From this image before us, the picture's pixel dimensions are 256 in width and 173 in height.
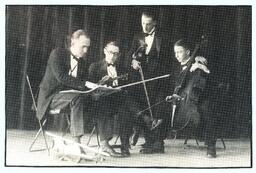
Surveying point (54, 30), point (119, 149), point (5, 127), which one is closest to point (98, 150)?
point (119, 149)

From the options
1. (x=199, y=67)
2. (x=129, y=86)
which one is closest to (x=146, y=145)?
(x=129, y=86)

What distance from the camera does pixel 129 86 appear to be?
369 cm

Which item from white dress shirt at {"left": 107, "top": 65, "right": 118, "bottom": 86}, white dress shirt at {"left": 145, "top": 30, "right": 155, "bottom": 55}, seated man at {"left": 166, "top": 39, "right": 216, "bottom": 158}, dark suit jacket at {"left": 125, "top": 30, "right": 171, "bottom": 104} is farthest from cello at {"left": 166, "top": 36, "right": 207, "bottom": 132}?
white dress shirt at {"left": 107, "top": 65, "right": 118, "bottom": 86}

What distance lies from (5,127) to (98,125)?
724 mm

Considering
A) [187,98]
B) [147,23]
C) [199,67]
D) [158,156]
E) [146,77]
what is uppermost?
[147,23]

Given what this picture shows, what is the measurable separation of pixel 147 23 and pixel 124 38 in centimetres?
21

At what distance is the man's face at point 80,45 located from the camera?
3699 millimetres

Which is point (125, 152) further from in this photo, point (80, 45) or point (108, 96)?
point (80, 45)

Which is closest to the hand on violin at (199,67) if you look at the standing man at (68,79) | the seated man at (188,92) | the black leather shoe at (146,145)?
the seated man at (188,92)

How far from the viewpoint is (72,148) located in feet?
12.0

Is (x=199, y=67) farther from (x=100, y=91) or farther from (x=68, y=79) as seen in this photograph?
(x=68, y=79)

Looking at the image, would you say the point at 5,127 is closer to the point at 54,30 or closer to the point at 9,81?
the point at 9,81

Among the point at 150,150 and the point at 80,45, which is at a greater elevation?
the point at 80,45

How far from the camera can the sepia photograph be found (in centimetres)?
367
